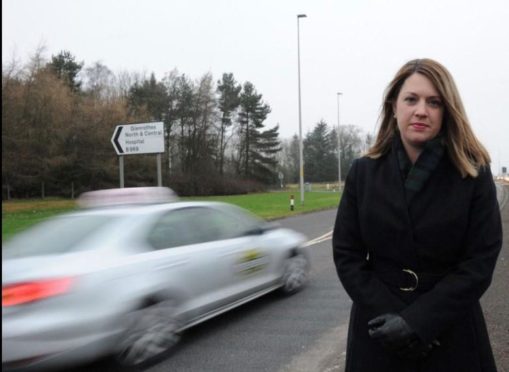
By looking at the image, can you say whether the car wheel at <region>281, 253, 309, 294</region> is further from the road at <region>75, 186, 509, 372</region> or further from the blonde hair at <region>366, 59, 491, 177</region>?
the blonde hair at <region>366, 59, 491, 177</region>

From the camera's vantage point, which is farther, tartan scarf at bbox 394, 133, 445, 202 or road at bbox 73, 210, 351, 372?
road at bbox 73, 210, 351, 372

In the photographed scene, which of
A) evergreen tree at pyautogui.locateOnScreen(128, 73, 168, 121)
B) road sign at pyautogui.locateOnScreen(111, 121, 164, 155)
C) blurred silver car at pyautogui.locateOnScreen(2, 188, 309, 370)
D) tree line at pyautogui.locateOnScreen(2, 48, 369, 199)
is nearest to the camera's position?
blurred silver car at pyautogui.locateOnScreen(2, 188, 309, 370)

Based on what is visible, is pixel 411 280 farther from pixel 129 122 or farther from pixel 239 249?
pixel 129 122

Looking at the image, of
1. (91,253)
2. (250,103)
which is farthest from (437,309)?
(250,103)

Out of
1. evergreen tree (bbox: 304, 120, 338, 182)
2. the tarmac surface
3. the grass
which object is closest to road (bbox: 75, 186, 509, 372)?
the tarmac surface

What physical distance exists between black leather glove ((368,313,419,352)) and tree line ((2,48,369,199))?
15.0 m

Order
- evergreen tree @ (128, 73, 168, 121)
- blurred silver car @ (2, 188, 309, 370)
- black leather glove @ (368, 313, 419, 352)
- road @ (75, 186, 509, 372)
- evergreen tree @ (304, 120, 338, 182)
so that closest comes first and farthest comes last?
black leather glove @ (368, 313, 419, 352) → blurred silver car @ (2, 188, 309, 370) → road @ (75, 186, 509, 372) → evergreen tree @ (128, 73, 168, 121) → evergreen tree @ (304, 120, 338, 182)

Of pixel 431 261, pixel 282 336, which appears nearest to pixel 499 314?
pixel 282 336

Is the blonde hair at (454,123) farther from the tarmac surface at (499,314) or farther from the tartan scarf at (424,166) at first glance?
the tarmac surface at (499,314)

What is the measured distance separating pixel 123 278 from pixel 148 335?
1.86 ft

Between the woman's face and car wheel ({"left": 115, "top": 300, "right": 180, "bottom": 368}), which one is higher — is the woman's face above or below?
above

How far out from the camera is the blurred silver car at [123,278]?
361 cm

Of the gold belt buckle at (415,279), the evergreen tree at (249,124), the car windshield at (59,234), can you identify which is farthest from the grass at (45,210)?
the evergreen tree at (249,124)

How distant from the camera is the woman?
5.82 feet
